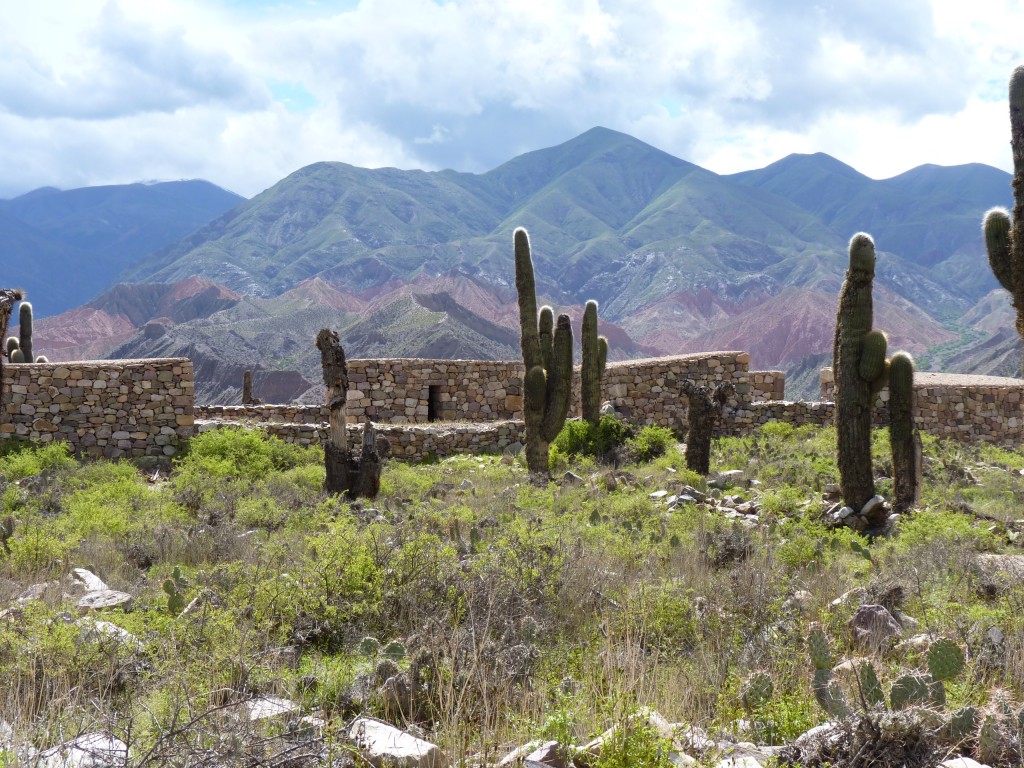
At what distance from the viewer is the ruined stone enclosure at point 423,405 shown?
53.1 feet

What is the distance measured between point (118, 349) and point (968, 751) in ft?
205

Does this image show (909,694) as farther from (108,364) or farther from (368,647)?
(108,364)

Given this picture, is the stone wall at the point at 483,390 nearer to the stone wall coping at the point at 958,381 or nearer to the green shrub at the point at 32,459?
the stone wall coping at the point at 958,381

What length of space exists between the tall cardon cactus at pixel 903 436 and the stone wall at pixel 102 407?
12424mm

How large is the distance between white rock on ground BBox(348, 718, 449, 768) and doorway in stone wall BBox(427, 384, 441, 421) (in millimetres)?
17913

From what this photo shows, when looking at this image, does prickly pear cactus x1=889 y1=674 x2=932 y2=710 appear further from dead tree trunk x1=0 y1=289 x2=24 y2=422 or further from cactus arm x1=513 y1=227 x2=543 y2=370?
cactus arm x1=513 y1=227 x2=543 y2=370

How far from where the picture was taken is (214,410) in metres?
19.9

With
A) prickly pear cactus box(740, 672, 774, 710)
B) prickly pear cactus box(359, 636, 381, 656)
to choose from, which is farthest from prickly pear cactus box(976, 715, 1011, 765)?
prickly pear cactus box(359, 636, 381, 656)

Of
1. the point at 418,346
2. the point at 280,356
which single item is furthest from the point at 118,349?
the point at 418,346

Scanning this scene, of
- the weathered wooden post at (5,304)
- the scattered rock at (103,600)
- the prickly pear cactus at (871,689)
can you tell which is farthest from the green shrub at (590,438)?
the prickly pear cactus at (871,689)

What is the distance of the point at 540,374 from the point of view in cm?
1441

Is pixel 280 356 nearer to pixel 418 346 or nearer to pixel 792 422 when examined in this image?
pixel 418 346

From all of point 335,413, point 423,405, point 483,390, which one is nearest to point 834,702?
point 335,413

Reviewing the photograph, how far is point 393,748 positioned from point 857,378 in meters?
8.96
